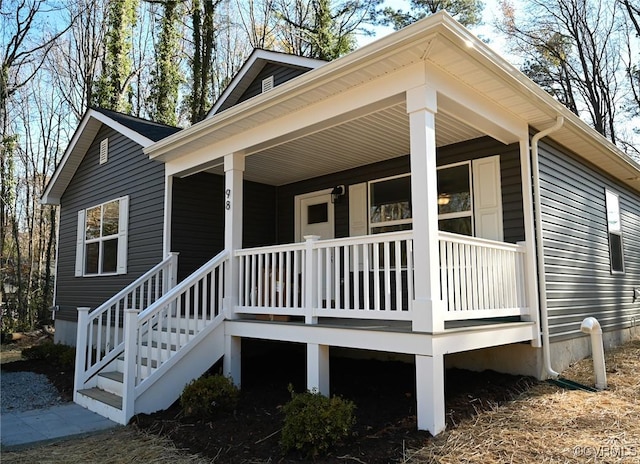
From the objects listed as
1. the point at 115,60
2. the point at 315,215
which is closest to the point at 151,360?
the point at 315,215

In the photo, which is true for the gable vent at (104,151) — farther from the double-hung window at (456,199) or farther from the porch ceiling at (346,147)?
the double-hung window at (456,199)

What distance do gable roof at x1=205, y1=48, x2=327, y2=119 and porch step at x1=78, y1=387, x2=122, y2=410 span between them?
516 centimetres

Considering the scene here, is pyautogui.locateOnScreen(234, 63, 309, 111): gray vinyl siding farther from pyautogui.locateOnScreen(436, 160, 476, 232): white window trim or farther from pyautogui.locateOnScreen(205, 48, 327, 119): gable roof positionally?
pyautogui.locateOnScreen(436, 160, 476, 232): white window trim

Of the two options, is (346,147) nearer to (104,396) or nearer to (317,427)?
(317,427)

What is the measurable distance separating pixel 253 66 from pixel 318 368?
18.5 ft

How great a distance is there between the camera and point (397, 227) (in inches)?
288

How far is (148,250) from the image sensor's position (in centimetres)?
828

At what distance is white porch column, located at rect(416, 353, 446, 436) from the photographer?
3992 mm

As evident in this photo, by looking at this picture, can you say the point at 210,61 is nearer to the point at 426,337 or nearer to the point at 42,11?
the point at 42,11

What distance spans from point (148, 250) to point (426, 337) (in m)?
5.61

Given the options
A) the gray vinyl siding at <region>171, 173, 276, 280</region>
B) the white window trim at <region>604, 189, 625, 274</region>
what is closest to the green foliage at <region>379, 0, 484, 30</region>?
the white window trim at <region>604, 189, 625, 274</region>

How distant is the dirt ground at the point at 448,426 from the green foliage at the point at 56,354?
3718 mm

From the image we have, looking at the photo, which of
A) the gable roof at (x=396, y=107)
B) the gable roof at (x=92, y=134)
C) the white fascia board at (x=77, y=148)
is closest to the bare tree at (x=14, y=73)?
the white fascia board at (x=77, y=148)

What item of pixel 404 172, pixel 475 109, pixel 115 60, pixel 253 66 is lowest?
pixel 404 172
